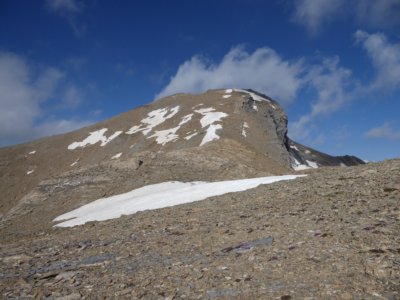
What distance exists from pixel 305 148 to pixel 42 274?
133455mm

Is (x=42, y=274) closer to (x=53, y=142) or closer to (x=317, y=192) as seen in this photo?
(x=317, y=192)

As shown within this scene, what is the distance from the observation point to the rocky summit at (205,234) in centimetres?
964

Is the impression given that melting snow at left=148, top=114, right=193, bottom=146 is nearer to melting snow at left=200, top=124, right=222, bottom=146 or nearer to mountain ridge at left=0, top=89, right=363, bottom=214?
mountain ridge at left=0, top=89, right=363, bottom=214

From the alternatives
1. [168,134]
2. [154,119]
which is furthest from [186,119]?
[154,119]

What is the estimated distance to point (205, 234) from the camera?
50.6ft

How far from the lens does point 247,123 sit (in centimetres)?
6662

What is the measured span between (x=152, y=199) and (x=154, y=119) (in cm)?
6841

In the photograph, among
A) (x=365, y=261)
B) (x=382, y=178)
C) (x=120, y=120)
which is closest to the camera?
(x=365, y=261)

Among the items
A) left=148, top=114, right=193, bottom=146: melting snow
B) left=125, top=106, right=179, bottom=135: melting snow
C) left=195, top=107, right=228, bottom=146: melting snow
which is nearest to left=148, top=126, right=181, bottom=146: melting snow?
left=148, top=114, right=193, bottom=146: melting snow

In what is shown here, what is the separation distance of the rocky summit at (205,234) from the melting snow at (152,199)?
0.54ft

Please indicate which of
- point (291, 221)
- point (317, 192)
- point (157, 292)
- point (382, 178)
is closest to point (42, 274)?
point (157, 292)

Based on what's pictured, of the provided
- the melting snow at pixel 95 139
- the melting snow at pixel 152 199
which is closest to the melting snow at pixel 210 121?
the melting snow at pixel 95 139

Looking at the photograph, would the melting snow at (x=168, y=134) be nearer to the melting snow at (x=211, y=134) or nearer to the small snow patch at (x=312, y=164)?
the melting snow at (x=211, y=134)

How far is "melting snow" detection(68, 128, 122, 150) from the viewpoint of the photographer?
95.2 metres
